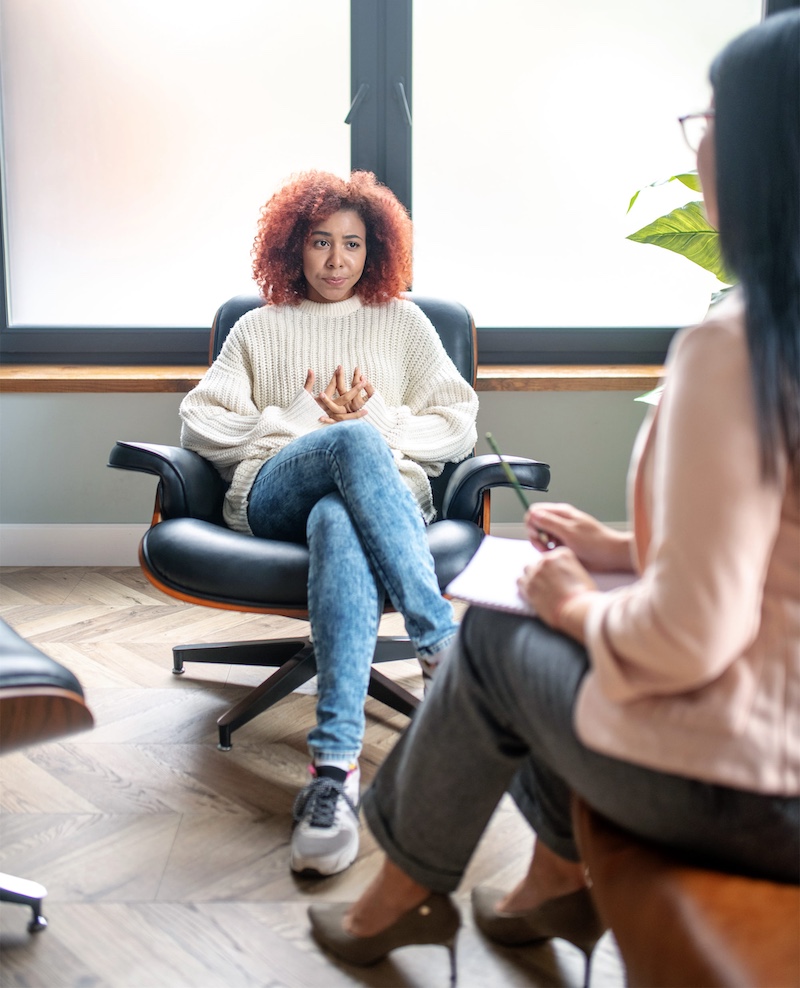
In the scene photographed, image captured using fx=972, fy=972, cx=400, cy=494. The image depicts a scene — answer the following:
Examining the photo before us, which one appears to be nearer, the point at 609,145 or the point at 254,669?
the point at 254,669

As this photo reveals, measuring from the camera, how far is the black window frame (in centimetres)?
309

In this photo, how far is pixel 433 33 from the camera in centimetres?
311

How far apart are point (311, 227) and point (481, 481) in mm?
856

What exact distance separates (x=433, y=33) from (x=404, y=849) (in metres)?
2.71

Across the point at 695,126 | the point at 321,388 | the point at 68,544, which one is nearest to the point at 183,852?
the point at 321,388

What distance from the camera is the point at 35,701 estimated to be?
125cm

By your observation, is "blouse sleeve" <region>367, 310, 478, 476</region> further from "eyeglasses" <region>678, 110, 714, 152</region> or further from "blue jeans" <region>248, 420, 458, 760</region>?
"eyeglasses" <region>678, 110, 714, 152</region>

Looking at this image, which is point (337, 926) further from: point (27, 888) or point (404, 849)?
point (27, 888)

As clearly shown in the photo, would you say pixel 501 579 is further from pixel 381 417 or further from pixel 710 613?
pixel 381 417

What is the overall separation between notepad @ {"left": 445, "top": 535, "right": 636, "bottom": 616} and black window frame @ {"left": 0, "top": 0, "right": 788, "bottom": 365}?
2.05m

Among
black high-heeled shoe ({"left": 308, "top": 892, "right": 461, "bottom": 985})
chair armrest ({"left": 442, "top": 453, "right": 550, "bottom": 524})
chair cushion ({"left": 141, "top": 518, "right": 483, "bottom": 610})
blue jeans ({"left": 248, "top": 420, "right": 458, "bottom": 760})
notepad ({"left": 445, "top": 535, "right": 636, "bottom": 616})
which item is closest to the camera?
notepad ({"left": 445, "top": 535, "right": 636, "bottom": 616})

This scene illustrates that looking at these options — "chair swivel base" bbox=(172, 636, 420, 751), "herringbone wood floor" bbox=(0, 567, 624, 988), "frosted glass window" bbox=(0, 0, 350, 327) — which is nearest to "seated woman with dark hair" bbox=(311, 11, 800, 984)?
"herringbone wood floor" bbox=(0, 567, 624, 988)

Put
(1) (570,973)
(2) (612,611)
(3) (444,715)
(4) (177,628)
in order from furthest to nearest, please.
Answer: (4) (177,628)
(1) (570,973)
(3) (444,715)
(2) (612,611)

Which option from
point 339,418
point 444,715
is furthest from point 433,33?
point 444,715
